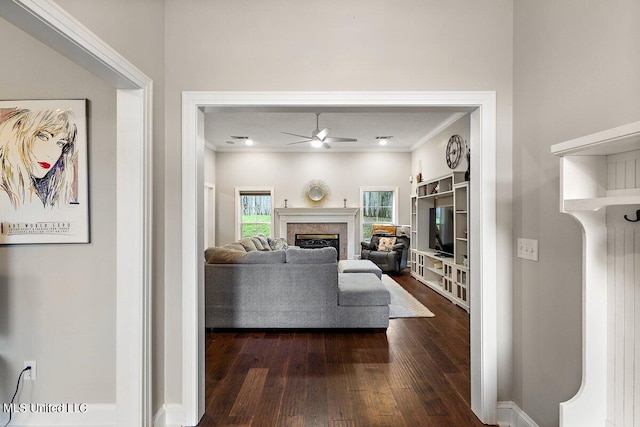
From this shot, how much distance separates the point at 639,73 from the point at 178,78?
7.31 ft

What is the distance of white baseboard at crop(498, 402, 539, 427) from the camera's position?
175 cm

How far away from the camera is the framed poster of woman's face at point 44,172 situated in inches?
70.6

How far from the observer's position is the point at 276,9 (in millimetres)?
1862

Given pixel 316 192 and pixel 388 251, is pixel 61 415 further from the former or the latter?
pixel 316 192

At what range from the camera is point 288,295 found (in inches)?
130

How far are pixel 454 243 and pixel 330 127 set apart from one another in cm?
299

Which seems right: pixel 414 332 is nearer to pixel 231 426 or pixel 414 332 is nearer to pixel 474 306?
pixel 474 306

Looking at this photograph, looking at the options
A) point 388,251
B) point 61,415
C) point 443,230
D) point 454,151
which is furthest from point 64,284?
point 388,251

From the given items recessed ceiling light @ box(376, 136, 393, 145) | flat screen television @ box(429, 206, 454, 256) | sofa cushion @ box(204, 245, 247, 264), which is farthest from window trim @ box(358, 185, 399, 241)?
sofa cushion @ box(204, 245, 247, 264)

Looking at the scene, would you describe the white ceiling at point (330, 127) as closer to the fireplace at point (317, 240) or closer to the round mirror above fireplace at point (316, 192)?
the round mirror above fireplace at point (316, 192)

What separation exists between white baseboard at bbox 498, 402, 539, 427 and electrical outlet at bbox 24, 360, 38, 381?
9.41ft

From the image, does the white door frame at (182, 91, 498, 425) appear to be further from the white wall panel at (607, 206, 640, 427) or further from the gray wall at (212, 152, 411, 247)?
the gray wall at (212, 152, 411, 247)

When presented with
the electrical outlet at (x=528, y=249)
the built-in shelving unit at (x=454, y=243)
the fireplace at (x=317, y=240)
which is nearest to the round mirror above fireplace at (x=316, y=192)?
the fireplace at (x=317, y=240)

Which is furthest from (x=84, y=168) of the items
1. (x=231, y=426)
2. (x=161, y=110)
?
(x=231, y=426)
